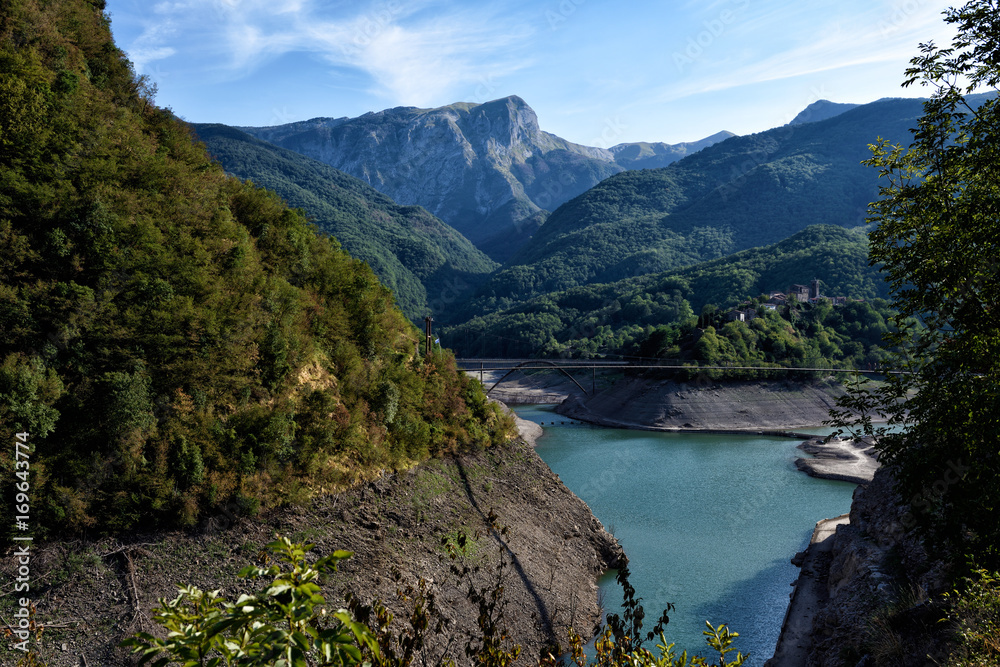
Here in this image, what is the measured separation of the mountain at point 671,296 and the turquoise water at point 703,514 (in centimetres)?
4512

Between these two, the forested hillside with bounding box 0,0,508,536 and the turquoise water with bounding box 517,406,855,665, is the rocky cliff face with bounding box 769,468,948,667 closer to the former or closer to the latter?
the turquoise water with bounding box 517,406,855,665

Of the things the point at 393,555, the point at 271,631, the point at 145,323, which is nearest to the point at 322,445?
the point at 393,555

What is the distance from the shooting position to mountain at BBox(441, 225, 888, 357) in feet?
348

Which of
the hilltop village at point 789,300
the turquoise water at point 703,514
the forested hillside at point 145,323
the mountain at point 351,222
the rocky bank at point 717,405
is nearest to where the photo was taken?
the forested hillside at point 145,323

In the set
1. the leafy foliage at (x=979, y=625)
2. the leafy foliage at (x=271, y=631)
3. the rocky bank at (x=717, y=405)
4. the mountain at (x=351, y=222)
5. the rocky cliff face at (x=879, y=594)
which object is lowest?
the rocky bank at (x=717, y=405)

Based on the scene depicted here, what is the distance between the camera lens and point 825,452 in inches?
1944

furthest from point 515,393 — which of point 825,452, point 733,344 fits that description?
point 825,452

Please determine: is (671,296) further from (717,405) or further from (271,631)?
(271,631)

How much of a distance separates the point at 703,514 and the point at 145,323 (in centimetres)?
3056

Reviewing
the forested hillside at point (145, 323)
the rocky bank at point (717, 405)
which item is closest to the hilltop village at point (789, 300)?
the rocky bank at point (717, 405)

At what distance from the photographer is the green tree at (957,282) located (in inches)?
310

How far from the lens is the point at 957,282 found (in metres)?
8.34

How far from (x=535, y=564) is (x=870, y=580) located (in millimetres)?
10166

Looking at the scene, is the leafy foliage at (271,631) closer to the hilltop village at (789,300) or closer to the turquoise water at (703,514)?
the turquoise water at (703,514)
